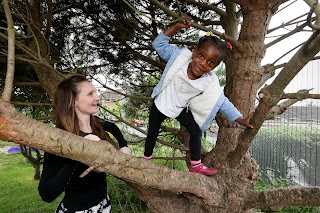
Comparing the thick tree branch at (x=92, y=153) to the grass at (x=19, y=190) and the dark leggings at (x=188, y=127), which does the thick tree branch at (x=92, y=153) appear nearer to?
the dark leggings at (x=188, y=127)

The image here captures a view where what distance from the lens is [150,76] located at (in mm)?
2875

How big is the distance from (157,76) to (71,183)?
5.85 ft

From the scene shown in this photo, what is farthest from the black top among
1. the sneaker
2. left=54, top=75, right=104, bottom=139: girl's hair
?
the sneaker

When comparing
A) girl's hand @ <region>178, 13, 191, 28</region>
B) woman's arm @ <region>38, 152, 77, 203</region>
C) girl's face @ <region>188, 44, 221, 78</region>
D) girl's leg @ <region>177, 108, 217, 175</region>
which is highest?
girl's hand @ <region>178, 13, 191, 28</region>

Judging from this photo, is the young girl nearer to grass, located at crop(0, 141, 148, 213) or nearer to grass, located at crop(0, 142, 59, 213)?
grass, located at crop(0, 141, 148, 213)

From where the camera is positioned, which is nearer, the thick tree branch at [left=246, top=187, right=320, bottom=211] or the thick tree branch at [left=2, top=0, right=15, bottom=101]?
the thick tree branch at [left=2, top=0, right=15, bottom=101]

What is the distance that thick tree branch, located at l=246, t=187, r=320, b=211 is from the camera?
3.80 feet

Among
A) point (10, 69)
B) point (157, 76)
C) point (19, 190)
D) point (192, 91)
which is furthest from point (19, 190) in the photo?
point (10, 69)

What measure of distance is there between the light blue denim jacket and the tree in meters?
0.12

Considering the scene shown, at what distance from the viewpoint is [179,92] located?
4.28 feet

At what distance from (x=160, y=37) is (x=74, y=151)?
2.19 feet

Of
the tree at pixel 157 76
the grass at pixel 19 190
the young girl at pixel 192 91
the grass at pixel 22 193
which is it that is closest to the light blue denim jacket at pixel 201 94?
the young girl at pixel 192 91

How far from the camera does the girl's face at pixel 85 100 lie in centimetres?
117

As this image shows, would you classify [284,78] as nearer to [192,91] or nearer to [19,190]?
[192,91]
